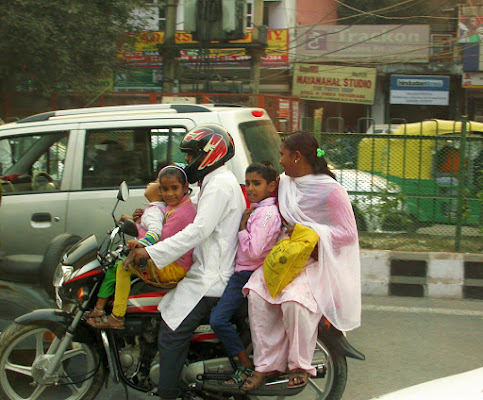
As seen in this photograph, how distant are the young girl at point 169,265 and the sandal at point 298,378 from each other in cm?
74

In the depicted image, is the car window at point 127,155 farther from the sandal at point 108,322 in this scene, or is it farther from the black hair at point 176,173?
the sandal at point 108,322

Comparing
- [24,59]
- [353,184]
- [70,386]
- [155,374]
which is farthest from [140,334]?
[24,59]

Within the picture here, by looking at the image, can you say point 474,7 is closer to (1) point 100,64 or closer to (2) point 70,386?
(1) point 100,64

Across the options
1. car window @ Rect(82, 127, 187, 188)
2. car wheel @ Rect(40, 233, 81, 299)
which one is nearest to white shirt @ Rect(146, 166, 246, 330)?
car wheel @ Rect(40, 233, 81, 299)

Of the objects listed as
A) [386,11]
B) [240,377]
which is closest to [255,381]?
[240,377]

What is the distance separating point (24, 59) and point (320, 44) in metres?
12.1

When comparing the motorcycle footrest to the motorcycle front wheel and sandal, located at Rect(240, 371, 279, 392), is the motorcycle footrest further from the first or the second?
the motorcycle front wheel

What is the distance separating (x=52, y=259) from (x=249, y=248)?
1.44m

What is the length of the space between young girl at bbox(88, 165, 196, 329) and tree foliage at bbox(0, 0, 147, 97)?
9355 mm

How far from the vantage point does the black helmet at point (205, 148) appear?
3.11 metres

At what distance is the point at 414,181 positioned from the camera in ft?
20.2

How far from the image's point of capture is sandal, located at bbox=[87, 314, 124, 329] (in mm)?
3055

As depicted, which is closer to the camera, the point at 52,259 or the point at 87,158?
the point at 52,259

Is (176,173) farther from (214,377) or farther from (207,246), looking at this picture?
(214,377)
